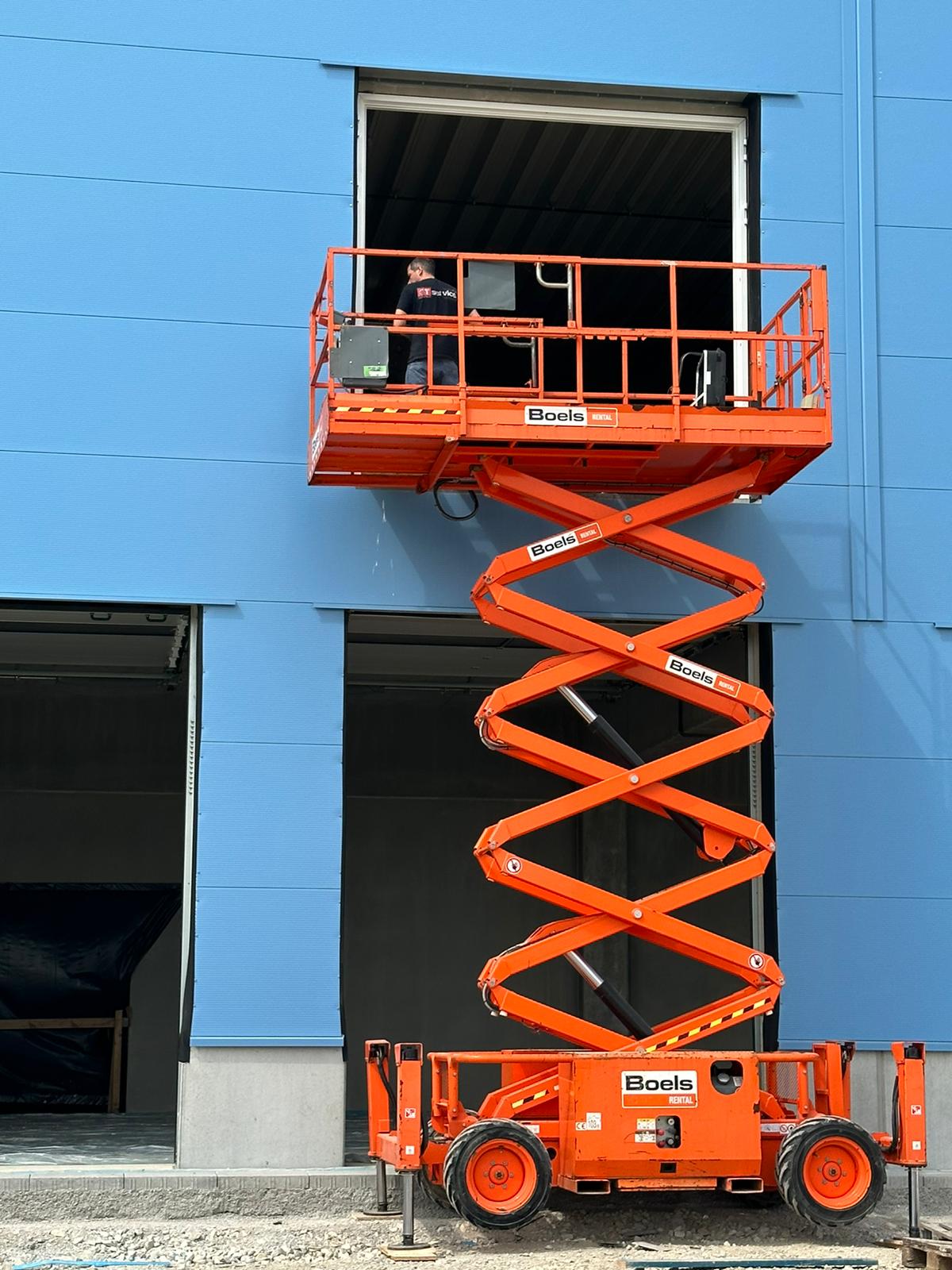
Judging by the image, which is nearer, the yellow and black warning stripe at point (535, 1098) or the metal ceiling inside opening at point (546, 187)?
the yellow and black warning stripe at point (535, 1098)

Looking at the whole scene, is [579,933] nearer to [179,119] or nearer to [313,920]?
[313,920]

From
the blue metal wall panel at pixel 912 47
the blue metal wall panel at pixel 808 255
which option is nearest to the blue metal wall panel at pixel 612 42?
the blue metal wall panel at pixel 912 47

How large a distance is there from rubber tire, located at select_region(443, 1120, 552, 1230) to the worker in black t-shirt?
5871 millimetres

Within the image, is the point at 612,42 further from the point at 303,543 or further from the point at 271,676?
the point at 271,676

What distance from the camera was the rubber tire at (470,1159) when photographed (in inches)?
424

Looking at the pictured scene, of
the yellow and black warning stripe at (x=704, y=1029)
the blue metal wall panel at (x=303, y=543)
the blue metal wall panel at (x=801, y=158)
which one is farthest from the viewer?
the blue metal wall panel at (x=801, y=158)

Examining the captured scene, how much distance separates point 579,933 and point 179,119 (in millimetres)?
7723

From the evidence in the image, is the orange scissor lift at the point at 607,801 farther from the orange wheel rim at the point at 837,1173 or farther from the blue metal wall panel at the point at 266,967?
the blue metal wall panel at the point at 266,967

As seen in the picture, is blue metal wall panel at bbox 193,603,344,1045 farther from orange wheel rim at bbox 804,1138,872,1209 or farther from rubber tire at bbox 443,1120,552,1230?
orange wheel rim at bbox 804,1138,872,1209

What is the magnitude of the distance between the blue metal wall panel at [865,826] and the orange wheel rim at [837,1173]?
9.33 ft

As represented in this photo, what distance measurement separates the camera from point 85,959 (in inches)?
992

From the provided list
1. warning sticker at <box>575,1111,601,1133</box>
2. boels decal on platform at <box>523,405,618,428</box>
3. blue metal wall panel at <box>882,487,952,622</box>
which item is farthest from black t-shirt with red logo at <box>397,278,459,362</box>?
warning sticker at <box>575,1111,601,1133</box>

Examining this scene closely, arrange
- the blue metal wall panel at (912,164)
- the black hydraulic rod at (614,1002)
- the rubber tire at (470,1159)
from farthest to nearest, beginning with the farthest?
the blue metal wall panel at (912,164) < the black hydraulic rod at (614,1002) < the rubber tire at (470,1159)

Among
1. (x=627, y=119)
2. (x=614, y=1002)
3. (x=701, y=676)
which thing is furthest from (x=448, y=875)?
(x=701, y=676)
